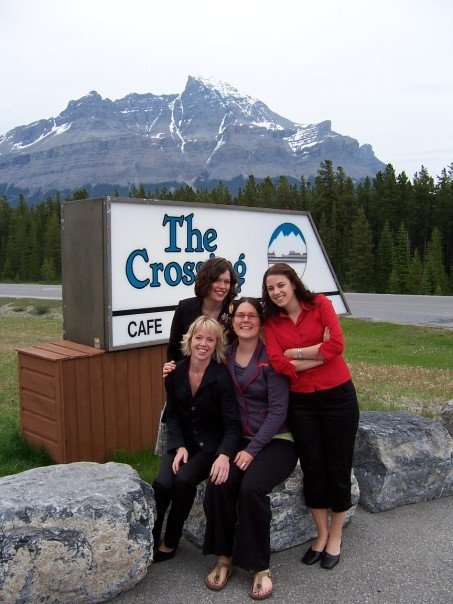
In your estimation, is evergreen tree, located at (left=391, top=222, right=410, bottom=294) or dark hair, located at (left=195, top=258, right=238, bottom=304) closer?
dark hair, located at (left=195, top=258, right=238, bottom=304)

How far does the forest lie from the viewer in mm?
47094

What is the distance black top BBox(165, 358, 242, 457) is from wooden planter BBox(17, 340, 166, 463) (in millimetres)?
1143

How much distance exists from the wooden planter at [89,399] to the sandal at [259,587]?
194 centimetres

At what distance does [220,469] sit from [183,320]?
1146 millimetres

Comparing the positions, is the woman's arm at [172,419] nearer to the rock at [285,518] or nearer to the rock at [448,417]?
the rock at [285,518]

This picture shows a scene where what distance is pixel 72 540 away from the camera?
10.2 feet

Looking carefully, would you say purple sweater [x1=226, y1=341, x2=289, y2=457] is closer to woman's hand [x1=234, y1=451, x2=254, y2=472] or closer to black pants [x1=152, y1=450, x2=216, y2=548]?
woman's hand [x1=234, y1=451, x2=254, y2=472]

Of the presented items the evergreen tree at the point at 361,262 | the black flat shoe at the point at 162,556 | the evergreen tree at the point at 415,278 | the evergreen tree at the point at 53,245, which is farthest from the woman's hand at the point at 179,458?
the evergreen tree at the point at 53,245

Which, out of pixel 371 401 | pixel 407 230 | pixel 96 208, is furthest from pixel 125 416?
pixel 407 230

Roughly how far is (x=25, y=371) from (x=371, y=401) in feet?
14.6

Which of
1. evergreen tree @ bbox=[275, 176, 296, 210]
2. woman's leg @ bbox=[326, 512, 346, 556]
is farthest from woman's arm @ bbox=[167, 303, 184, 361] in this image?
evergreen tree @ bbox=[275, 176, 296, 210]

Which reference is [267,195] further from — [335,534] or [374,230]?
[335,534]

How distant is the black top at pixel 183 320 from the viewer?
4.21 m

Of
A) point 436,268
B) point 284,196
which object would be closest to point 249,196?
point 284,196
